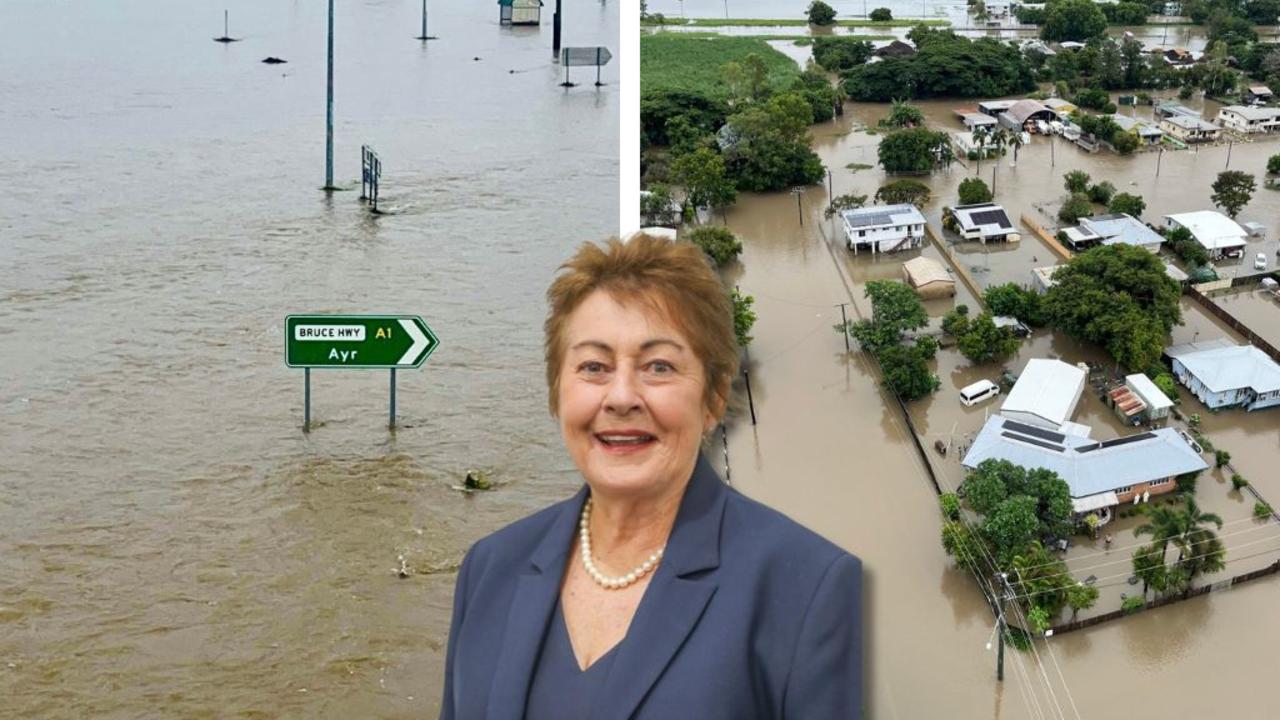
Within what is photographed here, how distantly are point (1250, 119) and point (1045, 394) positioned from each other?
5403mm

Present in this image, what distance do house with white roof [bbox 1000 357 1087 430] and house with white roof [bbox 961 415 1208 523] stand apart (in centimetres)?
18

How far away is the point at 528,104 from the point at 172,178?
1.35m

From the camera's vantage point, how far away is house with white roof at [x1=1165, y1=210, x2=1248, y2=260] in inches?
267

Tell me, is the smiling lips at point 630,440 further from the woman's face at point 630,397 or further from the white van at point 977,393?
the white van at point 977,393

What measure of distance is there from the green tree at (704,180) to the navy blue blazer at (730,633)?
21.7 ft

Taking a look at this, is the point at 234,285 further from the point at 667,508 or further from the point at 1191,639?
the point at 667,508

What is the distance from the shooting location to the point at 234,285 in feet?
12.8

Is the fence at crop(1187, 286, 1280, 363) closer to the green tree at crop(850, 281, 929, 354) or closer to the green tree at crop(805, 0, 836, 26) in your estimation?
the green tree at crop(850, 281, 929, 354)

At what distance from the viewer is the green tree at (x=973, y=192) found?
7.51 m

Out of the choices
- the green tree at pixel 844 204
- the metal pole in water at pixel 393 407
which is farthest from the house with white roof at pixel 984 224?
the metal pole in water at pixel 393 407

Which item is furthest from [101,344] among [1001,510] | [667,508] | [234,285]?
[667,508]

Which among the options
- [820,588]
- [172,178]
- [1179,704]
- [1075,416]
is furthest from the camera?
[1075,416]

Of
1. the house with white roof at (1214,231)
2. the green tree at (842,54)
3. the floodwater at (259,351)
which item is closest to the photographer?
the floodwater at (259,351)

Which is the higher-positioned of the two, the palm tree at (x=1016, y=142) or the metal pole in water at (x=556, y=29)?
the metal pole in water at (x=556, y=29)
